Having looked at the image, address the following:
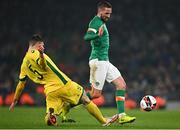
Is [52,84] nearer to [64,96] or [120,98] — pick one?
[64,96]

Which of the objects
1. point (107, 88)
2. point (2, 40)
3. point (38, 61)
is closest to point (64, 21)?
point (2, 40)

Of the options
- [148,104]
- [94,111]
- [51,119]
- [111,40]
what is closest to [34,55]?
[51,119]

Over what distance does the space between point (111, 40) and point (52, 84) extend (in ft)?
57.0

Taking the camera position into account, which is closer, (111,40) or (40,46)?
(40,46)

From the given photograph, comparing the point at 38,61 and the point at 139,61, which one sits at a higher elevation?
the point at 139,61

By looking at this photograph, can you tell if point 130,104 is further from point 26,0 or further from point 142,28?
point 26,0

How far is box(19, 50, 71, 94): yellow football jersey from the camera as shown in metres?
13.4

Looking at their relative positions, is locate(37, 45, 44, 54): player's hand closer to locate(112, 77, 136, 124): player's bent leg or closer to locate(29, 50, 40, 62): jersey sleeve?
locate(29, 50, 40, 62): jersey sleeve

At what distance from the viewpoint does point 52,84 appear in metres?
13.5

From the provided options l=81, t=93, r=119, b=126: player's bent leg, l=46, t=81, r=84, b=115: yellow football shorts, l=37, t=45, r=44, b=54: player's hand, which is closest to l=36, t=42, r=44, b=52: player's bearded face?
l=37, t=45, r=44, b=54: player's hand

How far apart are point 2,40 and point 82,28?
11.9 feet

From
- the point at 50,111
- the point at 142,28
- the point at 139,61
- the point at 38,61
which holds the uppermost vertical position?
the point at 142,28

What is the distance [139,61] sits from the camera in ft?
95.2

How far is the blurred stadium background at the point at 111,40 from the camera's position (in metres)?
27.4
